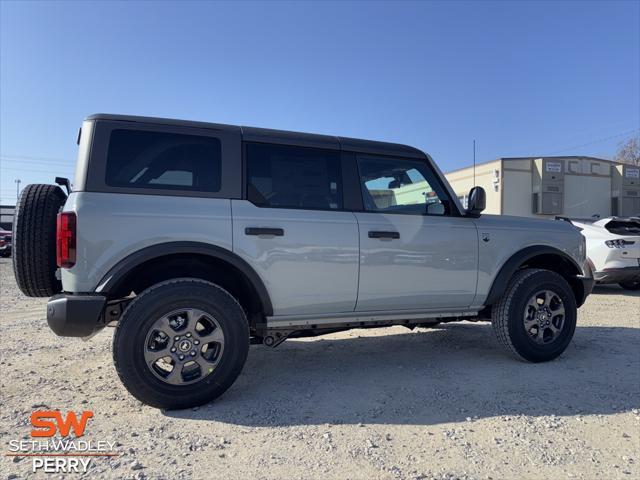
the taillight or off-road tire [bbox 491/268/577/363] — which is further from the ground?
the taillight

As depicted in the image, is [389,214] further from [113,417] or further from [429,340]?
[113,417]

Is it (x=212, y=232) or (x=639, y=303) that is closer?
(x=212, y=232)

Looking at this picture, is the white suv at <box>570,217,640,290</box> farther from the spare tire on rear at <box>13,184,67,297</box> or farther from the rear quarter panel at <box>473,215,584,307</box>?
the spare tire on rear at <box>13,184,67,297</box>

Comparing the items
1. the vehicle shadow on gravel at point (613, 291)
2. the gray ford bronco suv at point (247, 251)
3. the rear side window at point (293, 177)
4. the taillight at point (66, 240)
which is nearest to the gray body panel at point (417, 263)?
the gray ford bronco suv at point (247, 251)

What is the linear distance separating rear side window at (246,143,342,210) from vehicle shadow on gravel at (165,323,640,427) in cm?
147

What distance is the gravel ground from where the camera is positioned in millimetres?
2486

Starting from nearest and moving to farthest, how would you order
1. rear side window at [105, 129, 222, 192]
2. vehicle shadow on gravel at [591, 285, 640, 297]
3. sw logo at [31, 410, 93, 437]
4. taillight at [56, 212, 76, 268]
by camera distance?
sw logo at [31, 410, 93, 437] → taillight at [56, 212, 76, 268] → rear side window at [105, 129, 222, 192] → vehicle shadow on gravel at [591, 285, 640, 297]

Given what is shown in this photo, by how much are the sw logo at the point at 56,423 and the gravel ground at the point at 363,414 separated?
0.06 m

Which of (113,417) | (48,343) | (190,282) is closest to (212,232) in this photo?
(190,282)

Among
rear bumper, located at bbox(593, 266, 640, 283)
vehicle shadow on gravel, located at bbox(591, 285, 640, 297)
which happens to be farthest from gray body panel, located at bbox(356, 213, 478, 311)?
vehicle shadow on gravel, located at bbox(591, 285, 640, 297)

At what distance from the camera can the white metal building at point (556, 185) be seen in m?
21.2

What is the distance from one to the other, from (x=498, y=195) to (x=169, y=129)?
19951 millimetres

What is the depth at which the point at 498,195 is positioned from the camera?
827 inches

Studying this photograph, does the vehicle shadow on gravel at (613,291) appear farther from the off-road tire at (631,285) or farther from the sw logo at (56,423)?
the sw logo at (56,423)
